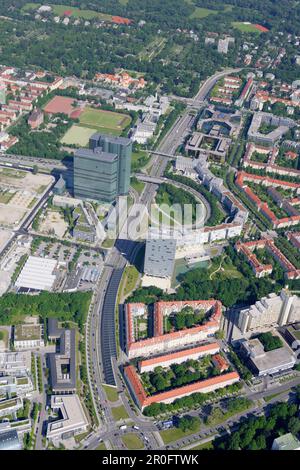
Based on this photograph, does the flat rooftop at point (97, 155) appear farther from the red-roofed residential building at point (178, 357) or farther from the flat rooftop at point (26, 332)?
the red-roofed residential building at point (178, 357)

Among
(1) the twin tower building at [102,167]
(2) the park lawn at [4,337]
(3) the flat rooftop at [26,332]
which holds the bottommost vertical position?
(2) the park lawn at [4,337]

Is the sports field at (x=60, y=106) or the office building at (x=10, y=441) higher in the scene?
the sports field at (x=60, y=106)

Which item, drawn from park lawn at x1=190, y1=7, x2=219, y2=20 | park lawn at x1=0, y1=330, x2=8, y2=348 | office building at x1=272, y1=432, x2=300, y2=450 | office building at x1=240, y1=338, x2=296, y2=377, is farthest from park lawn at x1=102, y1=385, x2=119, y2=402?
park lawn at x1=190, y1=7, x2=219, y2=20

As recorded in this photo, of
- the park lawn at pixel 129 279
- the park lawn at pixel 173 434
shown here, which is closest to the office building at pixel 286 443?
the park lawn at pixel 173 434

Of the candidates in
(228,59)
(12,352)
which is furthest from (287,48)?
Answer: (12,352)

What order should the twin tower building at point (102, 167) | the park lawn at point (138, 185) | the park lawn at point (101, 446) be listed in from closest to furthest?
the park lawn at point (101, 446)
the twin tower building at point (102, 167)
the park lawn at point (138, 185)

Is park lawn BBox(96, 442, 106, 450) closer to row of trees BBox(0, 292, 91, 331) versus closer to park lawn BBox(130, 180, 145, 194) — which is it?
row of trees BBox(0, 292, 91, 331)

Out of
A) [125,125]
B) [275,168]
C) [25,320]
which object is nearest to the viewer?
[25,320]

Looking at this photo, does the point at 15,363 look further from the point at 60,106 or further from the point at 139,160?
the point at 60,106

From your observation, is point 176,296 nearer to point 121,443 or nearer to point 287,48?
point 121,443
